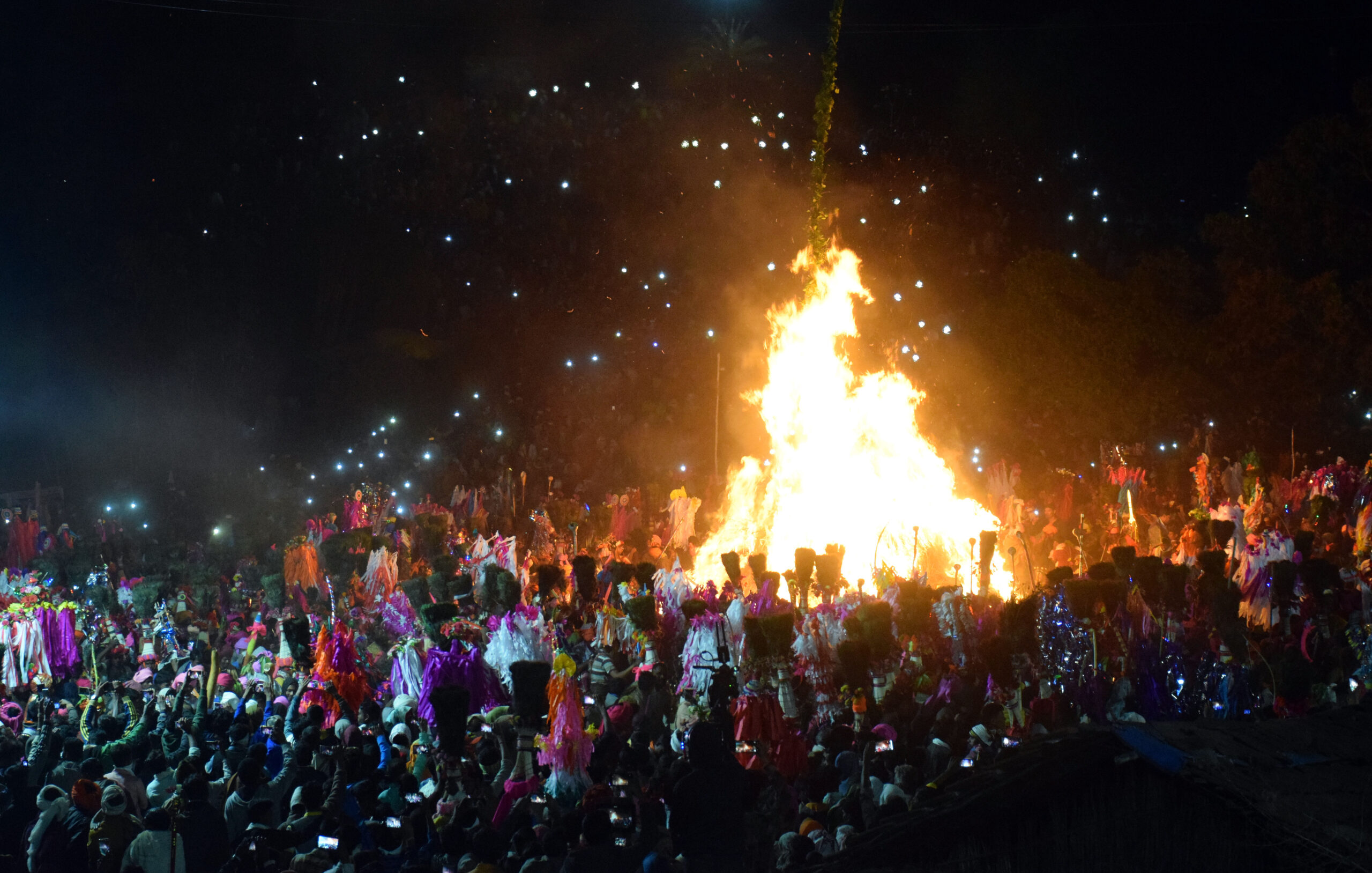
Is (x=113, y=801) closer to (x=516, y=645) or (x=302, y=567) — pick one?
(x=516, y=645)

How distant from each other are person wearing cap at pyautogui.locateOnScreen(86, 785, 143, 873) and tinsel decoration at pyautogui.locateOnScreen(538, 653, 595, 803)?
2.35 metres

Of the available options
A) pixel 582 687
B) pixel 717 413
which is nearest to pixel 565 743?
pixel 582 687

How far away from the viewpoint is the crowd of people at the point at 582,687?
605 centimetres

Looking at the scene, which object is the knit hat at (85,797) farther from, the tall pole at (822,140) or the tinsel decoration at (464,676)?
the tall pole at (822,140)

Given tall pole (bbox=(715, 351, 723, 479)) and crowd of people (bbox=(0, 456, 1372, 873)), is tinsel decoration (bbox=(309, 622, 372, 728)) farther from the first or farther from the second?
tall pole (bbox=(715, 351, 723, 479))

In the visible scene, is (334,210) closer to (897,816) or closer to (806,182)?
(806,182)

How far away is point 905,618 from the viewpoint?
10734 millimetres

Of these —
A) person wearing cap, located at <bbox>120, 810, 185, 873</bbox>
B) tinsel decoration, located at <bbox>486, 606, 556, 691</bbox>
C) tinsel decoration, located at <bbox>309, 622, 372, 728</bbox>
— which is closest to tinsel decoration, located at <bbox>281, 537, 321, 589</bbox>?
tinsel decoration, located at <bbox>309, 622, 372, 728</bbox>

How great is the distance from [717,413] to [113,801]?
19.6 meters

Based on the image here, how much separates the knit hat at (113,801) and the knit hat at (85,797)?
4cm

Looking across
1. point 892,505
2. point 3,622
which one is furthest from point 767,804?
point 892,505

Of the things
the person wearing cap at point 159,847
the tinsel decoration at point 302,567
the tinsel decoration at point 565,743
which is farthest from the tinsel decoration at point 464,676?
the tinsel decoration at point 302,567

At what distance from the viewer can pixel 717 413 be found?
82.9 ft

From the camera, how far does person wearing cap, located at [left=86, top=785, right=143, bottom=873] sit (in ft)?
19.7
